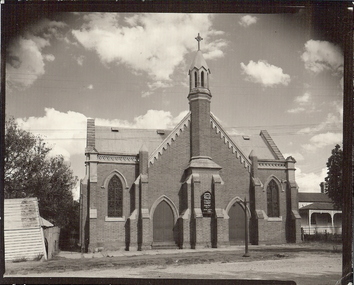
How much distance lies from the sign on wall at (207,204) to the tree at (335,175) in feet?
30.2

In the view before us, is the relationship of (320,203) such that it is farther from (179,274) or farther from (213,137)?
(179,274)

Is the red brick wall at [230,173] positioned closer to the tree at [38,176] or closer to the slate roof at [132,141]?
the slate roof at [132,141]

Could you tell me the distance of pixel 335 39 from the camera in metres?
12.8

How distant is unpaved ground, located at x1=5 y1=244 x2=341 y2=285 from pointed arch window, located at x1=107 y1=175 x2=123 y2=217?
18.3 feet

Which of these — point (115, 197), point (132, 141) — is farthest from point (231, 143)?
point (115, 197)

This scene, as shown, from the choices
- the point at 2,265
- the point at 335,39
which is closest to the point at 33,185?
the point at 2,265

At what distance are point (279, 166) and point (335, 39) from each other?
1200cm

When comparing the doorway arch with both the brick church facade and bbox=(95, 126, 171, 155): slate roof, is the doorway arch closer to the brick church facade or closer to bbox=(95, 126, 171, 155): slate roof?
the brick church facade

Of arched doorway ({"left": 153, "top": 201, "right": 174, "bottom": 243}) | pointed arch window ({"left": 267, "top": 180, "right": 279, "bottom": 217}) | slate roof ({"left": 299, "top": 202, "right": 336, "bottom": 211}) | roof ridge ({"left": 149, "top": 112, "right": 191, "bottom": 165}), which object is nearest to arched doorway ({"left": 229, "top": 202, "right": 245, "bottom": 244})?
pointed arch window ({"left": 267, "top": 180, "right": 279, "bottom": 217})

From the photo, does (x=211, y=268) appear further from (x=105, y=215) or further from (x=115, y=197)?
(x=115, y=197)

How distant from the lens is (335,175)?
14.2 m

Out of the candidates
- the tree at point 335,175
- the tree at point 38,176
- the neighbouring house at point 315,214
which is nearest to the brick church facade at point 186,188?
the neighbouring house at point 315,214

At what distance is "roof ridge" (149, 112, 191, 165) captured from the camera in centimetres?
2341

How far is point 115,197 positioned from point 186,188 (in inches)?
161
